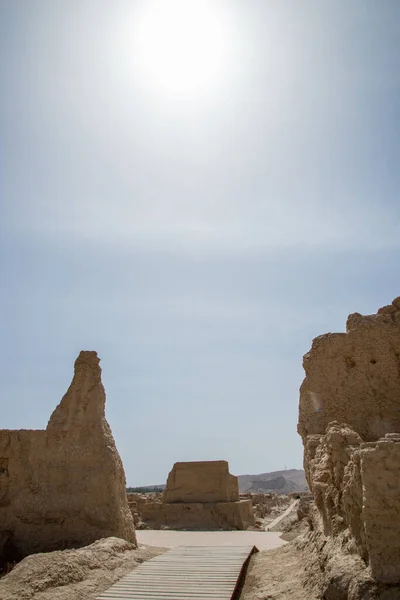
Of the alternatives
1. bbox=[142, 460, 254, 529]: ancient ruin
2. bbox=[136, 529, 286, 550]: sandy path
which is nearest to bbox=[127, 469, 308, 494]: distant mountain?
bbox=[142, 460, 254, 529]: ancient ruin

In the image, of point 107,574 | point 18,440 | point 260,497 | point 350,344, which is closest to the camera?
point 107,574

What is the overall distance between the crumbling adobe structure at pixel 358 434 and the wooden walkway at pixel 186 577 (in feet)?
6.23

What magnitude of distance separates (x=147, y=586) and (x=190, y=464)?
11.5 metres

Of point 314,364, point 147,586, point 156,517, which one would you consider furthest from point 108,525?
point 156,517

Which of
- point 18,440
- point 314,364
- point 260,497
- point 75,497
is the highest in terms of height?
point 314,364

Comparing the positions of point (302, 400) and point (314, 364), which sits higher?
point (314, 364)

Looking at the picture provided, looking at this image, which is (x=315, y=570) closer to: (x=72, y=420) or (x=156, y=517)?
(x=72, y=420)

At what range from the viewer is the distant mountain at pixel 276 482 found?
91.4 metres

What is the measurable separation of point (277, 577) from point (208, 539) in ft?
18.4

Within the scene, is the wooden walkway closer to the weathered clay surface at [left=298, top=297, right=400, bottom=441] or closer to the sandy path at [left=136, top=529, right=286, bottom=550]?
the sandy path at [left=136, top=529, right=286, bottom=550]

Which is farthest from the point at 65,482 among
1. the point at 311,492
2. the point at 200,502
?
the point at 200,502

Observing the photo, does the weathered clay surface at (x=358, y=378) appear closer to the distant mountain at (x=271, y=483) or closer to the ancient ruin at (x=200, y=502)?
the ancient ruin at (x=200, y=502)

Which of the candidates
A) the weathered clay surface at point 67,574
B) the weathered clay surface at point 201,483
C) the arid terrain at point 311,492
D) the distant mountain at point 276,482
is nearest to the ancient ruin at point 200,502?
the weathered clay surface at point 201,483

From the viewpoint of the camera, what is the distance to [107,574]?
27.2 feet
